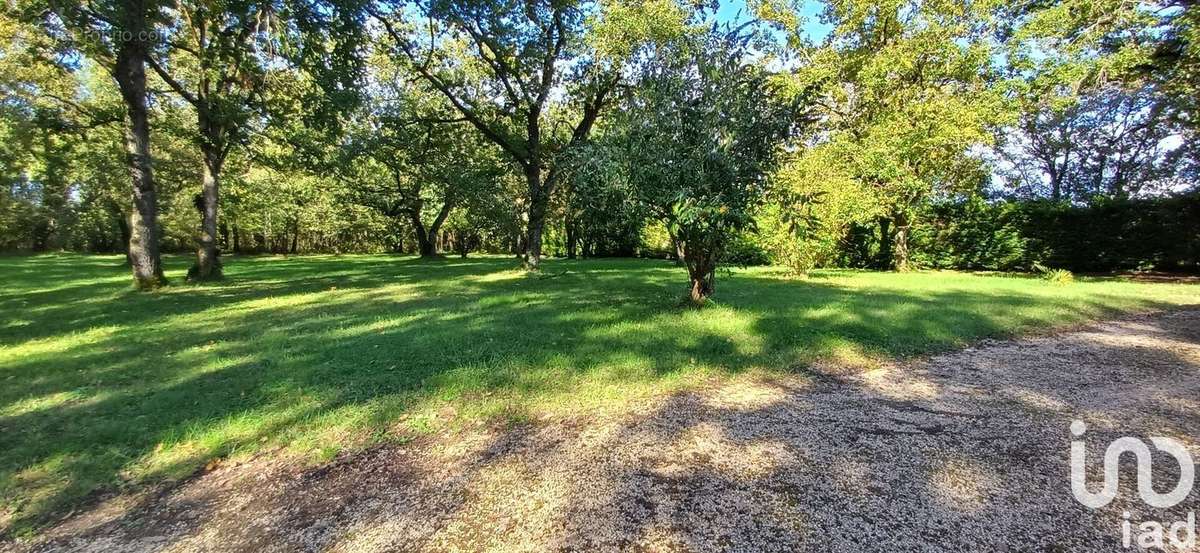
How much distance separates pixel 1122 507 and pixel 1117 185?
36.4m

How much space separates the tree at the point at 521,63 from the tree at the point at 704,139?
5552mm

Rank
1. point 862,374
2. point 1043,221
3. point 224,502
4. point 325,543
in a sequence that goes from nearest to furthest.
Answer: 1. point 325,543
2. point 224,502
3. point 862,374
4. point 1043,221

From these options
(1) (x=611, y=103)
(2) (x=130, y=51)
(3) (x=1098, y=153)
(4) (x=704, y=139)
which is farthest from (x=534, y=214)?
(3) (x=1098, y=153)

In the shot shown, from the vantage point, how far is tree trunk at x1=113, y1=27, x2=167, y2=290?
10.5 m

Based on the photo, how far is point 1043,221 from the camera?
16.3m

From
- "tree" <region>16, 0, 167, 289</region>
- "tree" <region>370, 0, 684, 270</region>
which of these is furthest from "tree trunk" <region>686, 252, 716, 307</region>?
"tree" <region>16, 0, 167, 289</region>

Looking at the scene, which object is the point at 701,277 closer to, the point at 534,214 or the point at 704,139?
the point at 704,139

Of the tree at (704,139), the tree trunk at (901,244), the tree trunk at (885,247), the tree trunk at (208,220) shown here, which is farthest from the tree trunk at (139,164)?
the tree trunk at (885,247)

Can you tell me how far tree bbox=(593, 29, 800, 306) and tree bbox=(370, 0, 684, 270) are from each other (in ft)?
18.2

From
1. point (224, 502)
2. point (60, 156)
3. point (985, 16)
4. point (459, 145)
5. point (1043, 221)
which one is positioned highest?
point (985, 16)

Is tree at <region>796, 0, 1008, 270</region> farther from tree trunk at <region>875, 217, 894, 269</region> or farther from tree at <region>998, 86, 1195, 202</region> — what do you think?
tree at <region>998, 86, 1195, 202</region>

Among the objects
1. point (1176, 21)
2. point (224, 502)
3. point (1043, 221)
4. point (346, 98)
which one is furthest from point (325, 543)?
point (1043, 221)

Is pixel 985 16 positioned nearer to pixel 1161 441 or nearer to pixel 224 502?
pixel 1161 441

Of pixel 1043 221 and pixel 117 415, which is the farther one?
pixel 1043 221
